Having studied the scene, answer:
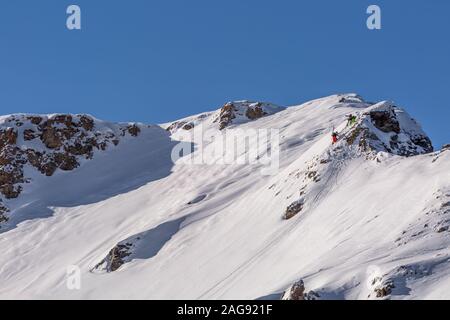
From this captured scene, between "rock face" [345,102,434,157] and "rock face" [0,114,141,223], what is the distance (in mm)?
27428

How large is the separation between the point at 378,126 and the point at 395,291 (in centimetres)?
2096

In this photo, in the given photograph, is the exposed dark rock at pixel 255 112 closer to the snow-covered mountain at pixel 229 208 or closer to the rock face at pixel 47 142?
the snow-covered mountain at pixel 229 208

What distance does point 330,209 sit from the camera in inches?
1639

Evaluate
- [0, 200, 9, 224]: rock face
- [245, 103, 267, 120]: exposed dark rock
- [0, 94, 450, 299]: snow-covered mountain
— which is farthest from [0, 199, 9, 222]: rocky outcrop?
[245, 103, 267, 120]: exposed dark rock

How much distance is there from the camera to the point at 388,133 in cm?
5000

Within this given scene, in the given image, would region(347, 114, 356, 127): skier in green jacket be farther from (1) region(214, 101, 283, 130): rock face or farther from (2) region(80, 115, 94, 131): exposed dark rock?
(2) region(80, 115, 94, 131): exposed dark rock

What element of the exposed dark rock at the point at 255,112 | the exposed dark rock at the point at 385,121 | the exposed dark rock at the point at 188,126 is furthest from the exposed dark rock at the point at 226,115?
the exposed dark rock at the point at 385,121

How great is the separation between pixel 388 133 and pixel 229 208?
9209 mm

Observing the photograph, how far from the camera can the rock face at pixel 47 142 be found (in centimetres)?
6859

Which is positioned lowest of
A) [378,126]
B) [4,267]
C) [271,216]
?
[4,267]

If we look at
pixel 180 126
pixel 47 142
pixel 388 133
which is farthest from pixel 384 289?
pixel 180 126

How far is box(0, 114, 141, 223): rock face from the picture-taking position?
68.6 meters
